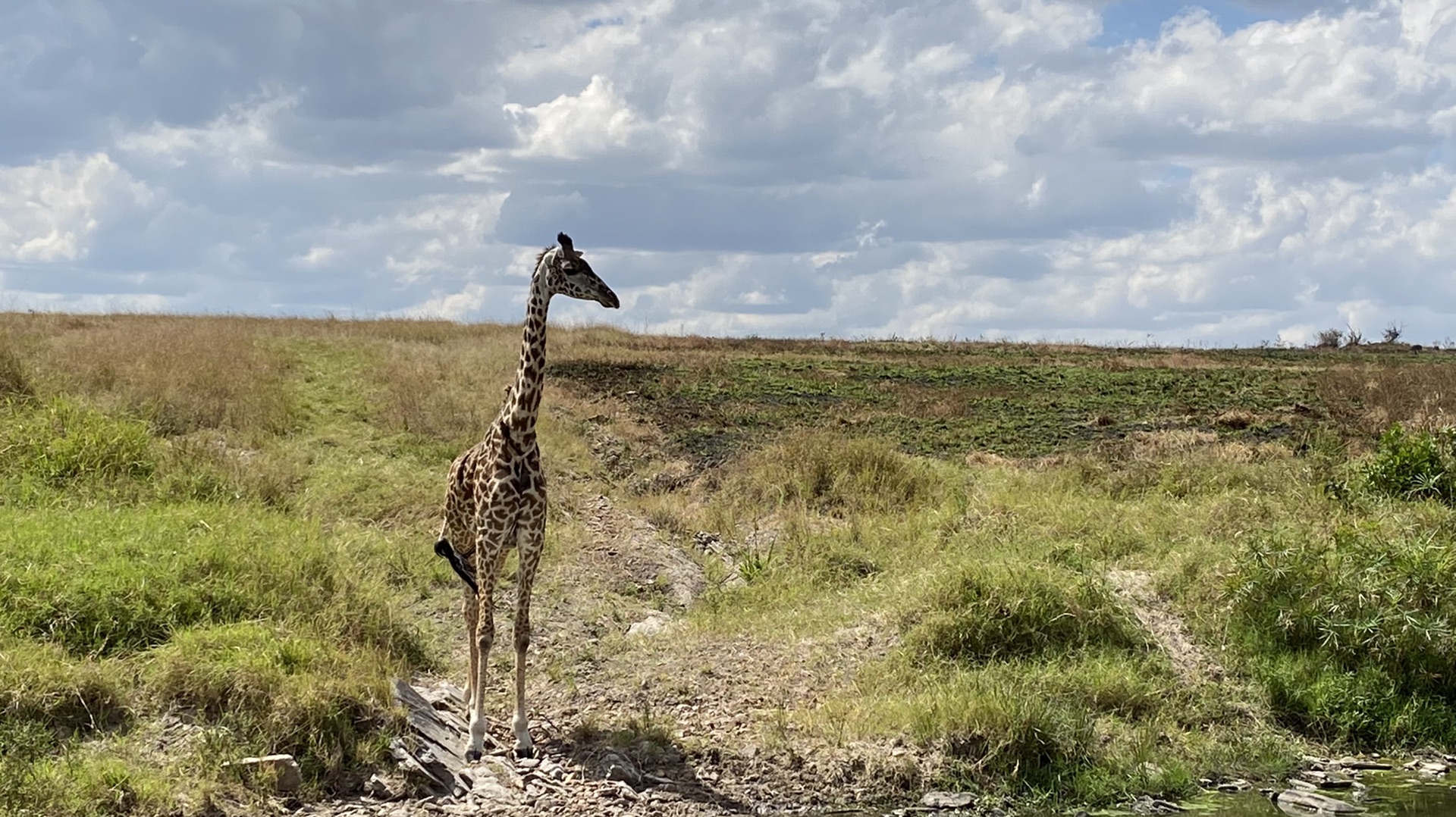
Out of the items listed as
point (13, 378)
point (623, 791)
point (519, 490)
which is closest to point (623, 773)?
point (623, 791)

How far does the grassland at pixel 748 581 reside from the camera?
9898 mm

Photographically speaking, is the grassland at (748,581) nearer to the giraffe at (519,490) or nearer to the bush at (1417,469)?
the bush at (1417,469)

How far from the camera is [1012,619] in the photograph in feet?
39.7

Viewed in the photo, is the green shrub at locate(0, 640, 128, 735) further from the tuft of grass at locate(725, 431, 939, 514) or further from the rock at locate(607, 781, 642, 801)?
the tuft of grass at locate(725, 431, 939, 514)

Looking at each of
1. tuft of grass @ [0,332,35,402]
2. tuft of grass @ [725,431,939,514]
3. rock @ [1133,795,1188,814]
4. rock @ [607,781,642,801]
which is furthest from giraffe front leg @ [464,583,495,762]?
tuft of grass @ [0,332,35,402]

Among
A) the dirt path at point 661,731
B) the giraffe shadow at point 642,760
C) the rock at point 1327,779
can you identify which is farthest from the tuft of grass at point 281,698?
the rock at point 1327,779

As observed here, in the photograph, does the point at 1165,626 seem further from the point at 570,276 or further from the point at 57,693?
the point at 57,693

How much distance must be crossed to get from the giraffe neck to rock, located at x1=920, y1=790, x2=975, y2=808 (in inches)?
163

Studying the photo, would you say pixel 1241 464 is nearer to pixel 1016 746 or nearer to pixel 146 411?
pixel 1016 746

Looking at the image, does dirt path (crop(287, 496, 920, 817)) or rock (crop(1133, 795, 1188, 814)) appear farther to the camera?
rock (crop(1133, 795, 1188, 814))

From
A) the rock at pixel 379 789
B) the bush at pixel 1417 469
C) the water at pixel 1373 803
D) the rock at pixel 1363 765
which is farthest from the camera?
the bush at pixel 1417 469

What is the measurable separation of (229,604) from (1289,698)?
30.7 ft

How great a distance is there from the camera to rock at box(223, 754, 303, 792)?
29.7ft

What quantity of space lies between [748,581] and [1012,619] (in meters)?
3.68
